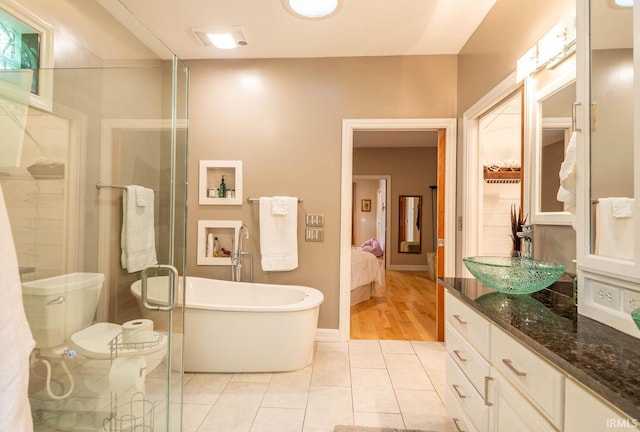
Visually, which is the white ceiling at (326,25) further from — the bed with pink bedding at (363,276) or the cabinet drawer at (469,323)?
the bed with pink bedding at (363,276)

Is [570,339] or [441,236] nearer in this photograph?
[570,339]

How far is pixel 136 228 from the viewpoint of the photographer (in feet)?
5.65

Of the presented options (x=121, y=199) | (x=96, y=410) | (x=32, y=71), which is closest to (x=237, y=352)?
(x=96, y=410)

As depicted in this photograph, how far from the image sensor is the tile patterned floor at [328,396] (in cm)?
172

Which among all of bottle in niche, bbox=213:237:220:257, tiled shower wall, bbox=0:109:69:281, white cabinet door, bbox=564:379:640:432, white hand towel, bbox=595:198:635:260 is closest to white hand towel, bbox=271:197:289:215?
bottle in niche, bbox=213:237:220:257

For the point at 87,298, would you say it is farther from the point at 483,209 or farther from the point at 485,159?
the point at 485,159

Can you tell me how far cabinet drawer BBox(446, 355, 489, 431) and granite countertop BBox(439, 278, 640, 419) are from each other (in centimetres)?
37

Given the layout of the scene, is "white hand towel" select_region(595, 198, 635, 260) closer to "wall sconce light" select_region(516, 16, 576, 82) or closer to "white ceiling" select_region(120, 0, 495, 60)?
"wall sconce light" select_region(516, 16, 576, 82)

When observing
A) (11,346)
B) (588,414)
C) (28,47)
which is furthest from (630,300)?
(28,47)

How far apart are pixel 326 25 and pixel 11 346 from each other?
104 inches

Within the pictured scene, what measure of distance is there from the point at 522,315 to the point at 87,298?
2.11 metres

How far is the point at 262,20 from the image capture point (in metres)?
2.36

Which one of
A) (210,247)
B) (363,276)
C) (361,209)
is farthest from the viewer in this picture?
(361,209)

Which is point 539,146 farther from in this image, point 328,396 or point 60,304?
point 60,304
